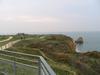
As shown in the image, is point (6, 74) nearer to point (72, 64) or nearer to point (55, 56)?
point (72, 64)

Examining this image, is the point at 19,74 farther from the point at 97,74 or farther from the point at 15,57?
the point at 97,74

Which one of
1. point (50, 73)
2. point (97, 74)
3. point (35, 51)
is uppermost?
point (50, 73)

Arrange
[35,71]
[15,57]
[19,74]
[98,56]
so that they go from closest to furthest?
[35,71] → [15,57] → [19,74] → [98,56]

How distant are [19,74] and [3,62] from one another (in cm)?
103

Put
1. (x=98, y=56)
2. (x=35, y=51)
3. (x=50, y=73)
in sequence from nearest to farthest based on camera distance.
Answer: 1. (x=50, y=73)
2. (x=35, y=51)
3. (x=98, y=56)

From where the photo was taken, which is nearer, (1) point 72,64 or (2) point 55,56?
(1) point 72,64

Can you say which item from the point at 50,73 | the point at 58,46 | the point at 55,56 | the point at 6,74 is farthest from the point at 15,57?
the point at 58,46

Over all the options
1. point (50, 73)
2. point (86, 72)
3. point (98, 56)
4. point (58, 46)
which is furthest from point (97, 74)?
point (50, 73)

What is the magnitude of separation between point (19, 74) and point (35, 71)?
246 centimetres

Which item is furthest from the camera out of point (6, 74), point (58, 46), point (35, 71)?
point (58, 46)

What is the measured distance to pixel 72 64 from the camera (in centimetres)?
3375

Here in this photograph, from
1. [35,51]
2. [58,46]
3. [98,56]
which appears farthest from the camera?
[58,46]

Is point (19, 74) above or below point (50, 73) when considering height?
below

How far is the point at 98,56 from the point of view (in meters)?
46.5
